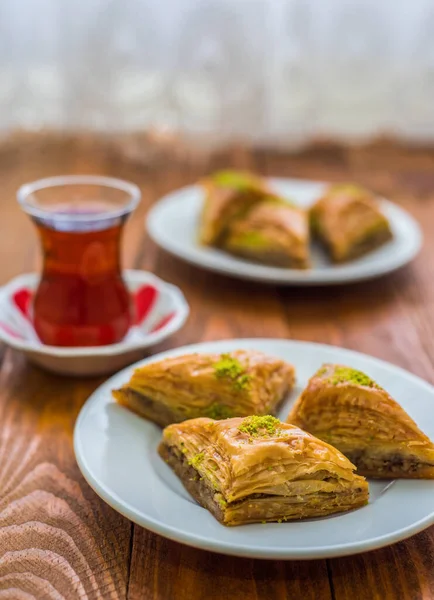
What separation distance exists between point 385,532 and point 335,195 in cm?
121

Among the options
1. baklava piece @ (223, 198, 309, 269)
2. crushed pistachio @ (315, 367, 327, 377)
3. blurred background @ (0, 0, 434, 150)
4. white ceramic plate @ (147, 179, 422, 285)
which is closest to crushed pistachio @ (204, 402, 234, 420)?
crushed pistachio @ (315, 367, 327, 377)

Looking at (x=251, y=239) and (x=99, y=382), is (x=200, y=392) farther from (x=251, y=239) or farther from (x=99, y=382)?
(x=251, y=239)

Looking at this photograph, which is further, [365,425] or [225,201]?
[225,201]

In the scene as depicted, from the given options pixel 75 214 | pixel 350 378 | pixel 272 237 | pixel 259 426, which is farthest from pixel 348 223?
pixel 259 426

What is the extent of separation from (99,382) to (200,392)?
0.24 meters

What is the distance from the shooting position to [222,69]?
254 cm

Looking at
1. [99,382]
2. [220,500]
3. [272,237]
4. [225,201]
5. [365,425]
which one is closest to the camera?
[220,500]

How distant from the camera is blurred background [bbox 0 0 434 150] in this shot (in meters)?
2.46

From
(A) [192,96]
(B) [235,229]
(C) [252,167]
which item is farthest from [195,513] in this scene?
(A) [192,96]

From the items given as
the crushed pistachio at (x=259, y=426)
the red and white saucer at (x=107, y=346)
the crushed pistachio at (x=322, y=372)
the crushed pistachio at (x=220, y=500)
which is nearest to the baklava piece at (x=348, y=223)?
the red and white saucer at (x=107, y=346)

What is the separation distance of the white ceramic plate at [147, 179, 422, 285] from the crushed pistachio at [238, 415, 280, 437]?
0.70m

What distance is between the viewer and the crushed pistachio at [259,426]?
0.98 meters

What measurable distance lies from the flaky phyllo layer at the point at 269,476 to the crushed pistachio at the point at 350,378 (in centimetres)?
14

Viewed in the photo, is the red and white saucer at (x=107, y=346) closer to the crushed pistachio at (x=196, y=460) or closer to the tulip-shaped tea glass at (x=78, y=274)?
the tulip-shaped tea glass at (x=78, y=274)
